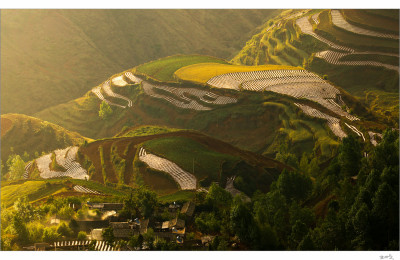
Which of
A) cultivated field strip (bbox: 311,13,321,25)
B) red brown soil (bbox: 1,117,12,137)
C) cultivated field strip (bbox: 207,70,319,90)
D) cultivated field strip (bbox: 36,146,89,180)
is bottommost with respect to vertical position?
cultivated field strip (bbox: 36,146,89,180)

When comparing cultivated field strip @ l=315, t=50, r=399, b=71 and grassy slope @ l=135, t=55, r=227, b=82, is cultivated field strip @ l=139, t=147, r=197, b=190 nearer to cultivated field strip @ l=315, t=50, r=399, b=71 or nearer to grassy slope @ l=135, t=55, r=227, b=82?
grassy slope @ l=135, t=55, r=227, b=82

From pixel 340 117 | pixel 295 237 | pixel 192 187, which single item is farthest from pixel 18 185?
pixel 340 117

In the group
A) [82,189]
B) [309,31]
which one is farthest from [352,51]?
[82,189]

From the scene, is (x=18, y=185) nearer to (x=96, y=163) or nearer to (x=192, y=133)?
(x=96, y=163)

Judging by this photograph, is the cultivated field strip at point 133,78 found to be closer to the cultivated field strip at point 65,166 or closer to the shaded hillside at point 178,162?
the cultivated field strip at point 65,166

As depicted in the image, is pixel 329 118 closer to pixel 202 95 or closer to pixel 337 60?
pixel 202 95

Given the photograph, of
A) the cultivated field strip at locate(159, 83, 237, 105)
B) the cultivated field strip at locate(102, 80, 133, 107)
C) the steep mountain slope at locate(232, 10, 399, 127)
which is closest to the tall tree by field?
the cultivated field strip at locate(102, 80, 133, 107)
